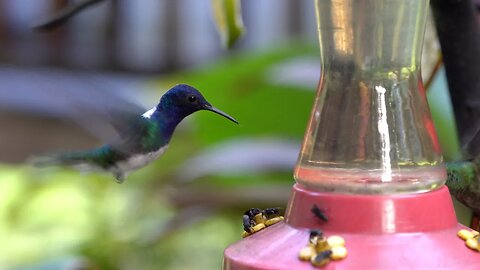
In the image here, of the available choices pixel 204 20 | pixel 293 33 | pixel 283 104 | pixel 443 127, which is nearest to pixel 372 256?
pixel 443 127

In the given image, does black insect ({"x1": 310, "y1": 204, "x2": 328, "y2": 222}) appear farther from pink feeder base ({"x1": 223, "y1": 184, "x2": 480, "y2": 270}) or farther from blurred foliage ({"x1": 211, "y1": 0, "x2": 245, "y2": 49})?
blurred foliage ({"x1": 211, "y1": 0, "x2": 245, "y2": 49})

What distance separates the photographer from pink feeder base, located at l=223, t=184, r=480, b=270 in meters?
0.81

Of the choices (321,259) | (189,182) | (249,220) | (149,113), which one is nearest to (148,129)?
(149,113)

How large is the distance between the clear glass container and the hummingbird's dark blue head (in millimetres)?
104

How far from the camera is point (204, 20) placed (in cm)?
534

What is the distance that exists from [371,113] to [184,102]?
0.19m

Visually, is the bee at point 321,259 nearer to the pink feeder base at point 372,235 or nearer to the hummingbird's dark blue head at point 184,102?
the pink feeder base at point 372,235

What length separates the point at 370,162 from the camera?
3.08 ft

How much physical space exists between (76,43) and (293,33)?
4.30 feet

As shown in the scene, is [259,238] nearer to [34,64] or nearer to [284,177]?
[284,177]

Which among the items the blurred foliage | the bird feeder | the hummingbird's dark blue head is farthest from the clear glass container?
the blurred foliage

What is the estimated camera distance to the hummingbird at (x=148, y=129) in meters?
0.94

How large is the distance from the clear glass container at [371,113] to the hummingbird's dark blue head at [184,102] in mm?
104

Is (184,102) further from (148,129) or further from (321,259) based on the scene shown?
(321,259)
